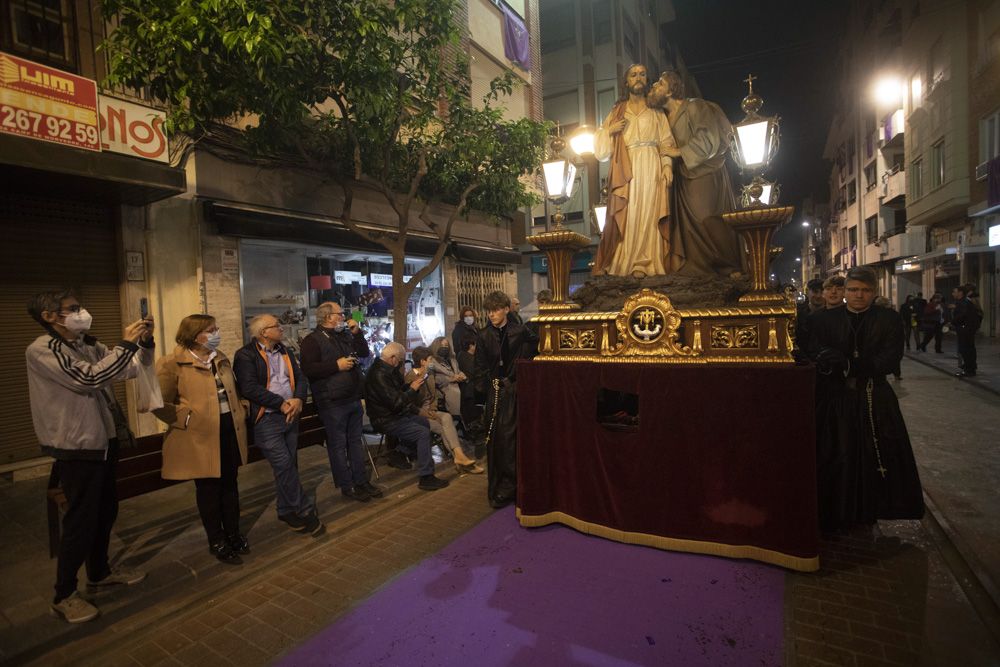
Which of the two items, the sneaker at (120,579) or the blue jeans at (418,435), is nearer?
the sneaker at (120,579)

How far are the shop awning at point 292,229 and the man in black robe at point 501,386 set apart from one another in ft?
17.0

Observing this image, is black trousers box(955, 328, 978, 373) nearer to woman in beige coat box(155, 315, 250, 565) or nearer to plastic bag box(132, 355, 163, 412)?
woman in beige coat box(155, 315, 250, 565)

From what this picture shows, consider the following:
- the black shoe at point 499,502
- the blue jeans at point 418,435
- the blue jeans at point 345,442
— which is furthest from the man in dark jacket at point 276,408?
the black shoe at point 499,502

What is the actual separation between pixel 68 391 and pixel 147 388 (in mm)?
413

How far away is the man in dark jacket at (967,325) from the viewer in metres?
10.4

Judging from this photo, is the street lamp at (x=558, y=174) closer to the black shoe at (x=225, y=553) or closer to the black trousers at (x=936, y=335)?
the black shoe at (x=225, y=553)

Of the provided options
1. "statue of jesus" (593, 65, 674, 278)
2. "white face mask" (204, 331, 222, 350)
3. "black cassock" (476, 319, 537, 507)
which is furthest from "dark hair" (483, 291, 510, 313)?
"white face mask" (204, 331, 222, 350)

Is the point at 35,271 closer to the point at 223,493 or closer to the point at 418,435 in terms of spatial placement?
the point at 223,493

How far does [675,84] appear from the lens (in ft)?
15.7

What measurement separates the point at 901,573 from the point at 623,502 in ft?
6.02

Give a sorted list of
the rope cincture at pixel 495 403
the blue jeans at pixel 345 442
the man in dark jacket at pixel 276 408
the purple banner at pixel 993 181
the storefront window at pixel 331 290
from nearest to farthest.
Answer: the man in dark jacket at pixel 276 408 → the rope cincture at pixel 495 403 → the blue jeans at pixel 345 442 → the storefront window at pixel 331 290 → the purple banner at pixel 993 181

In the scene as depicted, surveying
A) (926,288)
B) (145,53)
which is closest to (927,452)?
(145,53)

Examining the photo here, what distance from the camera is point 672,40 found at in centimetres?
3450

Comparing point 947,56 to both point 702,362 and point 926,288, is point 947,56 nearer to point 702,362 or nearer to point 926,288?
point 926,288
